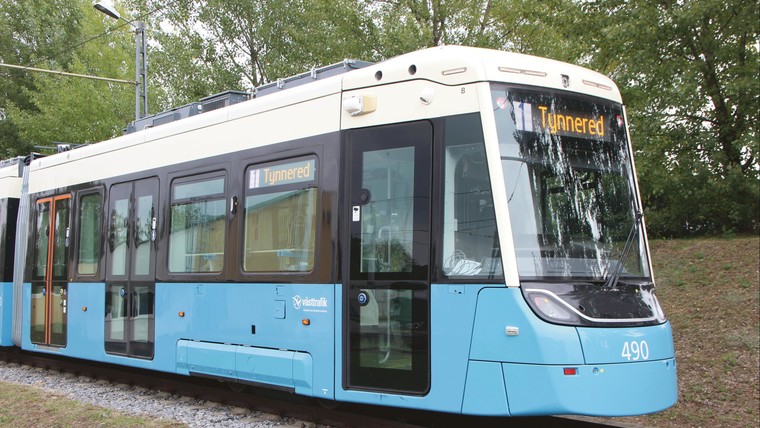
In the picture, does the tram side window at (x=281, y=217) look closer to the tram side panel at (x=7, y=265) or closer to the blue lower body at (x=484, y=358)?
the blue lower body at (x=484, y=358)

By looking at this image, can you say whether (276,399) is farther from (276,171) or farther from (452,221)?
(452,221)

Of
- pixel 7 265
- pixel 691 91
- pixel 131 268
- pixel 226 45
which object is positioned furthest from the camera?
pixel 226 45

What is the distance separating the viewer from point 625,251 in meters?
6.27

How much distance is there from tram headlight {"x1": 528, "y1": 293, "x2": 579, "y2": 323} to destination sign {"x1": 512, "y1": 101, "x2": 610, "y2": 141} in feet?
4.72

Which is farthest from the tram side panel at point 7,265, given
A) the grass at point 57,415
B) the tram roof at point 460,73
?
the tram roof at point 460,73

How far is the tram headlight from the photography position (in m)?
5.59

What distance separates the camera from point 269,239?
7.62m

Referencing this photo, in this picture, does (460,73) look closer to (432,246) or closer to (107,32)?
Answer: (432,246)

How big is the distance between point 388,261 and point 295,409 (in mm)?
2347

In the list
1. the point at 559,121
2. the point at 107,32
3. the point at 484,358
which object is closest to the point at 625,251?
the point at 559,121

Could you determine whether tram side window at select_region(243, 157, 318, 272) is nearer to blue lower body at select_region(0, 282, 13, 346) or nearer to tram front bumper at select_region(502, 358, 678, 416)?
tram front bumper at select_region(502, 358, 678, 416)

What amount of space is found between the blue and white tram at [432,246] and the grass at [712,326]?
3051mm

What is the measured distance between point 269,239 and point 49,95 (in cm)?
2061

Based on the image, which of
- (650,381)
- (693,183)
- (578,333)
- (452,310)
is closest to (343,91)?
(452,310)
